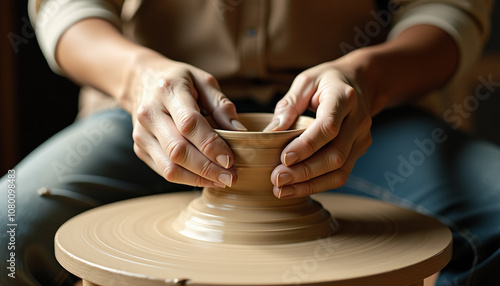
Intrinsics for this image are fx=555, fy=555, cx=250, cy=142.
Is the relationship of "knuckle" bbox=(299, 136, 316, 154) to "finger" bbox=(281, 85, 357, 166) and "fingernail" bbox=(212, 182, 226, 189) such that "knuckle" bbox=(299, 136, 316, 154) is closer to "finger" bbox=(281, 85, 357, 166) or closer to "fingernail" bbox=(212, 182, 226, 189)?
"finger" bbox=(281, 85, 357, 166)

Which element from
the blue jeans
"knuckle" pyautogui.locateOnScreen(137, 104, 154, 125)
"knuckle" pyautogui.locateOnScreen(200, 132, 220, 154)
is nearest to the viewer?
"knuckle" pyautogui.locateOnScreen(200, 132, 220, 154)

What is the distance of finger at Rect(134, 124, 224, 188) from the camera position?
0.94 metres

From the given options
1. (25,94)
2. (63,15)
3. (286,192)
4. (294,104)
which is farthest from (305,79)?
(25,94)

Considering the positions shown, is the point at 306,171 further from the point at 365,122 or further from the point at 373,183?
the point at 373,183

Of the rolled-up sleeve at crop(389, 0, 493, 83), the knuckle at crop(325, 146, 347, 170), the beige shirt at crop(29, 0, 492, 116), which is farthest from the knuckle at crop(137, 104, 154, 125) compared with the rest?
the rolled-up sleeve at crop(389, 0, 493, 83)

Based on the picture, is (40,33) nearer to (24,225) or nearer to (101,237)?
(24,225)

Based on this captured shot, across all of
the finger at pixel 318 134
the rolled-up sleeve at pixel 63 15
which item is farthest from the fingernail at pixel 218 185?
the rolled-up sleeve at pixel 63 15

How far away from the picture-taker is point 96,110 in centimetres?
162

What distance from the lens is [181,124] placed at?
36.2 inches

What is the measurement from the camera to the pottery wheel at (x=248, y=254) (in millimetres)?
787

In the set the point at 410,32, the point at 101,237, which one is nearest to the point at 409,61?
the point at 410,32

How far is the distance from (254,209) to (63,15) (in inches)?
33.0

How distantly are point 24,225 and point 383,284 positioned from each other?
73cm

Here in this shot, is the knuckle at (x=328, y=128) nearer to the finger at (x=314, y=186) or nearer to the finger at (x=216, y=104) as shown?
the finger at (x=314, y=186)
